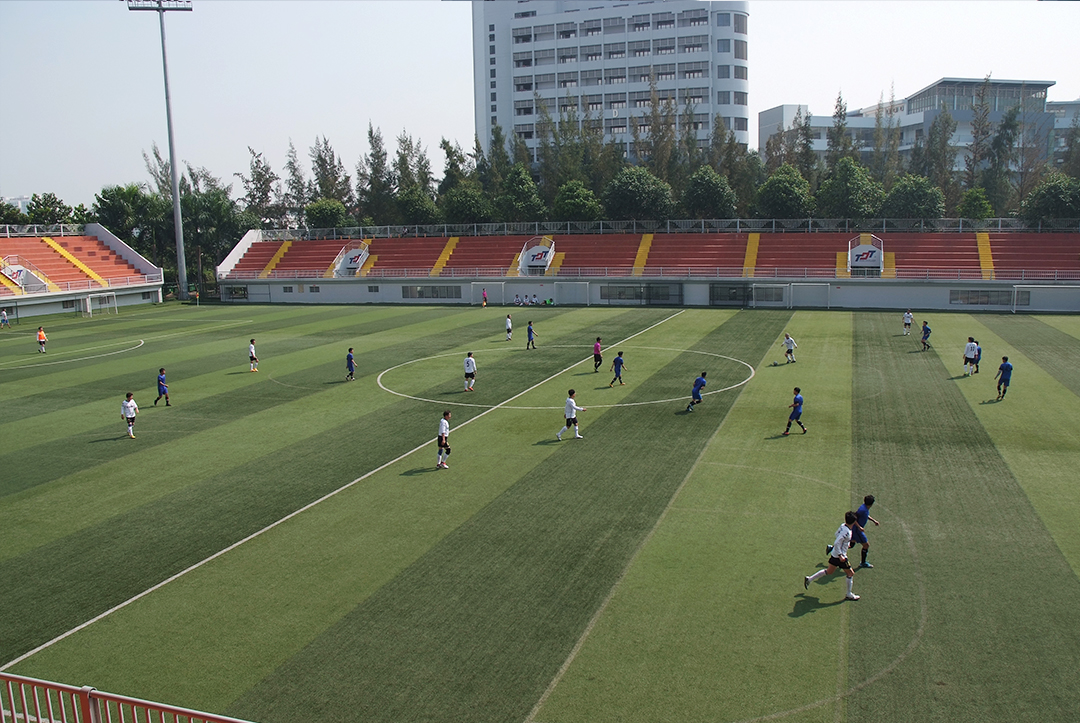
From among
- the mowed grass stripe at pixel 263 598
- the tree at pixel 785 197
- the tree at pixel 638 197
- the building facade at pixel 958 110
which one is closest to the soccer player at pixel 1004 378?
A: the mowed grass stripe at pixel 263 598

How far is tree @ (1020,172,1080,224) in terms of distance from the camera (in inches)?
2307

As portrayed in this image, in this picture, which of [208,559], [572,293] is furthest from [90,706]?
[572,293]

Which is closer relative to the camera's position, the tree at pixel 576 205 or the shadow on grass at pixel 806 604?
the shadow on grass at pixel 806 604

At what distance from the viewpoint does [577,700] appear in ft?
34.8

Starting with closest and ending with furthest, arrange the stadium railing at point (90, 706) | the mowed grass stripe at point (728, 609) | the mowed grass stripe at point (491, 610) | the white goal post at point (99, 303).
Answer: the stadium railing at point (90, 706), the mowed grass stripe at point (728, 609), the mowed grass stripe at point (491, 610), the white goal post at point (99, 303)

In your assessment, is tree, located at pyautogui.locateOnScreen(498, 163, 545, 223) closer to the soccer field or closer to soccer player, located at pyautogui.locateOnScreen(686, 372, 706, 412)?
the soccer field

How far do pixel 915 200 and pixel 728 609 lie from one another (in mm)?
61587

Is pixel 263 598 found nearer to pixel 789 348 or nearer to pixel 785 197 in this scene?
pixel 789 348

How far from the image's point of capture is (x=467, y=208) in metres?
78.2

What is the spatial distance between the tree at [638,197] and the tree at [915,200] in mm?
19134

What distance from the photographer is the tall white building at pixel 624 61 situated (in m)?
114

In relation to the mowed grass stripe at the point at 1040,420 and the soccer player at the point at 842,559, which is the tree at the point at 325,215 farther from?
the soccer player at the point at 842,559

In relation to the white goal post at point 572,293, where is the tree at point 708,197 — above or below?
above

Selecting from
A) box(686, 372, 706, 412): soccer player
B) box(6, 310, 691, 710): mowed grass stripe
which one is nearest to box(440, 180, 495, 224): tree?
box(686, 372, 706, 412): soccer player
